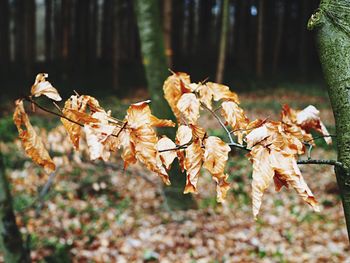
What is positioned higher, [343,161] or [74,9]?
[74,9]

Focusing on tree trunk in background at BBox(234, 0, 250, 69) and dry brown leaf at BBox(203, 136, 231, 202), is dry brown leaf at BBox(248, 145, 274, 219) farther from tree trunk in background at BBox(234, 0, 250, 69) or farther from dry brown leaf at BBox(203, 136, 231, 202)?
tree trunk in background at BBox(234, 0, 250, 69)

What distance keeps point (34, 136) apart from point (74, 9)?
2509 centimetres

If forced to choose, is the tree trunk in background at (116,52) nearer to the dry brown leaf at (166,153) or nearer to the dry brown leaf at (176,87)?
the dry brown leaf at (176,87)

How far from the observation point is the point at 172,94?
4.50 ft

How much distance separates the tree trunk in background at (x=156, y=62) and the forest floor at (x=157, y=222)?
0.23 metres

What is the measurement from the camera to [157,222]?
16.3 feet

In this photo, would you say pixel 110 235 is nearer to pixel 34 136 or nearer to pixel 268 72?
pixel 34 136

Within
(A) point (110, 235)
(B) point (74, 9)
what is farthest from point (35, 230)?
(B) point (74, 9)

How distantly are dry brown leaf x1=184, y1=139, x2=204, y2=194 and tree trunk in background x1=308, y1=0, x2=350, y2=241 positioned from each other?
39 centimetres

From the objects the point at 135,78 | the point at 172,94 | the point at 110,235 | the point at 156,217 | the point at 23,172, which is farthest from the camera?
the point at 135,78

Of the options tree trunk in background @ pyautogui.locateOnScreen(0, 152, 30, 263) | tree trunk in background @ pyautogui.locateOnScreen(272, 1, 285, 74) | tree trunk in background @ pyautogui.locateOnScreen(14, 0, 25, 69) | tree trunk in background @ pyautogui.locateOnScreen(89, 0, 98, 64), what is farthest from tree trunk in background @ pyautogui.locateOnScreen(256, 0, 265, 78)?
tree trunk in background @ pyautogui.locateOnScreen(0, 152, 30, 263)

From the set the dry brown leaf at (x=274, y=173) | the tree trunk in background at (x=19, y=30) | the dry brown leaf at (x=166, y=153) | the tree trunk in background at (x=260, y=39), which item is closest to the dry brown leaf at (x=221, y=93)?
the dry brown leaf at (x=166, y=153)

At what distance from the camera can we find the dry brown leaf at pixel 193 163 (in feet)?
3.19

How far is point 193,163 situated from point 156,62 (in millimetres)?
4012
